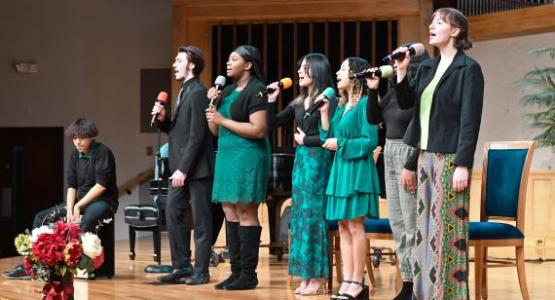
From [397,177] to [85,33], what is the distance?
8224 millimetres

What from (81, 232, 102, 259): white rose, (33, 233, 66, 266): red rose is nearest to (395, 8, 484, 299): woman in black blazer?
(81, 232, 102, 259): white rose

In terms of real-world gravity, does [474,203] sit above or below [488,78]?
below

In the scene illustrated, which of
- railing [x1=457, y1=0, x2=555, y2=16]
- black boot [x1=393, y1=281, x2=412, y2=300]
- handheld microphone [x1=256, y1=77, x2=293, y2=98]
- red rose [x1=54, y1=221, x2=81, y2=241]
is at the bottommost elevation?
black boot [x1=393, y1=281, x2=412, y2=300]

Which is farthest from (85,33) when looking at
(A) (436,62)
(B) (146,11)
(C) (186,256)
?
(A) (436,62)

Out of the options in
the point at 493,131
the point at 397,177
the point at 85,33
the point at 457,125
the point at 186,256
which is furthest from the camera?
the point at 85,33

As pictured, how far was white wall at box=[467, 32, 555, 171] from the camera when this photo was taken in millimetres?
9922

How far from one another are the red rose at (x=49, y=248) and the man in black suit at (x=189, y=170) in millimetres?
1785

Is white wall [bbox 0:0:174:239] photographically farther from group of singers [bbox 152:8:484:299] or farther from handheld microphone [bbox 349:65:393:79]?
handheld microphone [bbox 349:65:393:79]

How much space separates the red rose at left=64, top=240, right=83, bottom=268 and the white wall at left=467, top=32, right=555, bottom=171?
6499mm

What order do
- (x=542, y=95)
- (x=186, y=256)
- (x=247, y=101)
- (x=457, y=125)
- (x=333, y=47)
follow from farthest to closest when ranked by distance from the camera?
(x=333, y=47)
(x=542, y=95)
(x=186, y=256)
(x=247, y=101)
(x=457, y=125)

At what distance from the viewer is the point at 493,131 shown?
10.2 metres

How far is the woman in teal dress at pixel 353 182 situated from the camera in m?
5.11

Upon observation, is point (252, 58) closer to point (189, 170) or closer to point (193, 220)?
point (189, 170)

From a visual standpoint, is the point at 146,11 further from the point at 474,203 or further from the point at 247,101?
the point at 247,101
